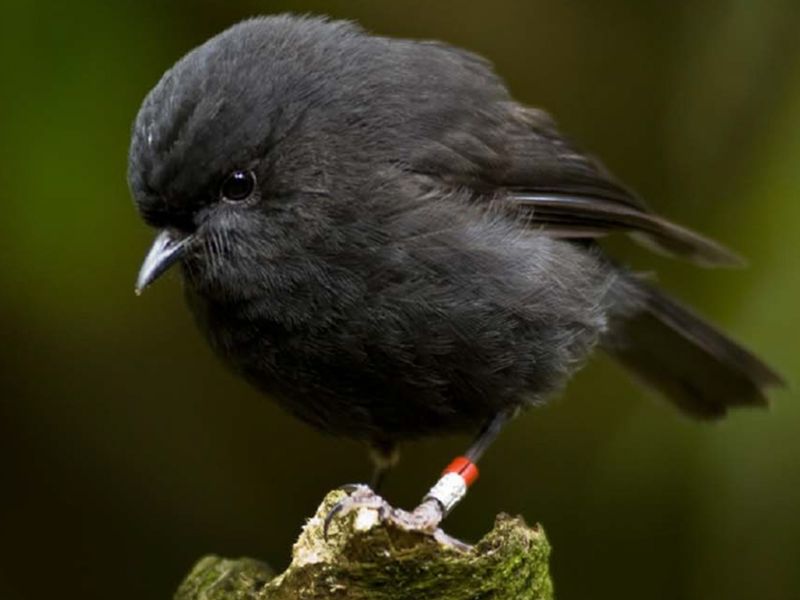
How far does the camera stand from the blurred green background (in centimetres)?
586

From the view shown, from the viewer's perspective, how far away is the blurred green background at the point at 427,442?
5.86 m

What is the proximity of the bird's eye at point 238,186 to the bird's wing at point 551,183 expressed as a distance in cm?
68

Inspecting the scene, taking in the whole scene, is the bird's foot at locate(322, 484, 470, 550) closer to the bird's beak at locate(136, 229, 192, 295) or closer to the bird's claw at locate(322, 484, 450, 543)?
the bird's claw at locate(322, 484, 450, 543)

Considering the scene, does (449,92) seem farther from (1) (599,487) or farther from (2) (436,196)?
(1) (599,487)

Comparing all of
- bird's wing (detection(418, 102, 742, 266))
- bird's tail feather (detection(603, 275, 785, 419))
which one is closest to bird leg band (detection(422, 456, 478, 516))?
bird's wing (detection(418, 102, 742, 266))

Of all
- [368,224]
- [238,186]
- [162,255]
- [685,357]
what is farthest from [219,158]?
[685,357]

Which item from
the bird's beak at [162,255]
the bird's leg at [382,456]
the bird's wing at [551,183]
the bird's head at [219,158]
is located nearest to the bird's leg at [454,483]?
the bird's leg at [382,456]

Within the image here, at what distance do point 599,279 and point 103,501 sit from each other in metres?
2.25

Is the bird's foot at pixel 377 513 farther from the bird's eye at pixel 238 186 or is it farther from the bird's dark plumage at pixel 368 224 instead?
the bird's eye at pixel 238 186

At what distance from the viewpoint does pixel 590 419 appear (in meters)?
6.62

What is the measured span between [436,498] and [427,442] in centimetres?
111

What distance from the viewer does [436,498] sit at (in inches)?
181

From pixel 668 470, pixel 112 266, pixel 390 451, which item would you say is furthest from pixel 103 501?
pixel 668 470

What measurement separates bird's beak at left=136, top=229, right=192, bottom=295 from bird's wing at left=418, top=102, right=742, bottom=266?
862 millimetres
